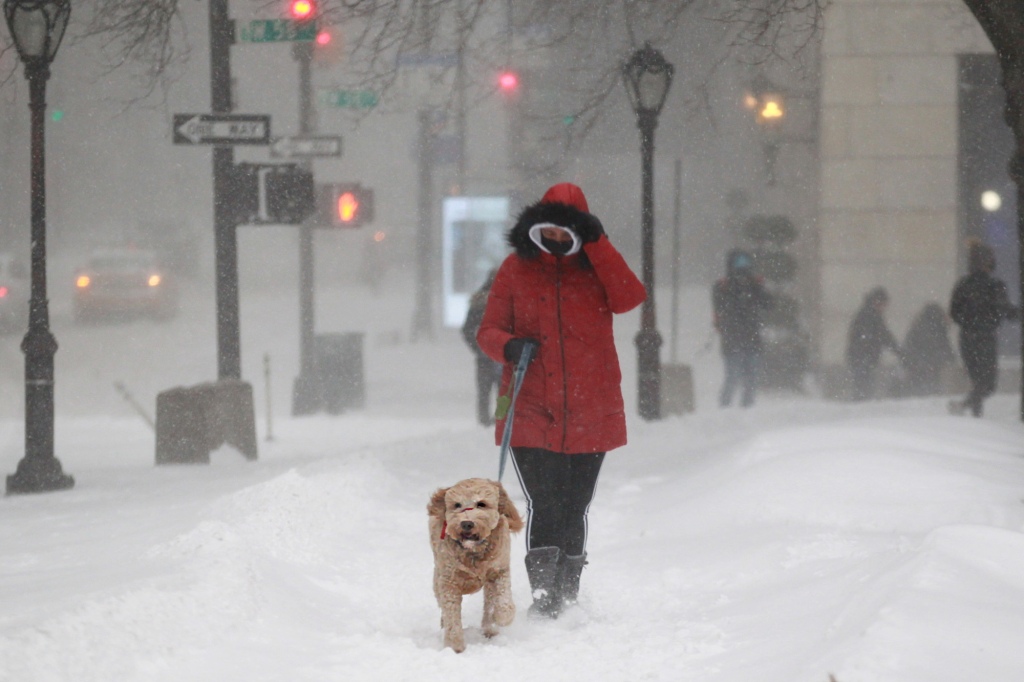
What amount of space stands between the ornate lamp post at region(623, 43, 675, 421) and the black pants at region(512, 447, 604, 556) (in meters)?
7.06

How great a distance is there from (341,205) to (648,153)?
4.03m

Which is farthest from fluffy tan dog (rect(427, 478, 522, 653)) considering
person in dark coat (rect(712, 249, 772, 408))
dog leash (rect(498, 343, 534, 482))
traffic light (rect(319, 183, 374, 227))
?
person in dark coat (rect(712, 249, 772, 408))

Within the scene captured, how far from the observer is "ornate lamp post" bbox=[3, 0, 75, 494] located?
8.89 metres

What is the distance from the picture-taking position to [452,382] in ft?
73.4

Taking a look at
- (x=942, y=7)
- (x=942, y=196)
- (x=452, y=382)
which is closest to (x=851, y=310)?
(x=942, y=196)

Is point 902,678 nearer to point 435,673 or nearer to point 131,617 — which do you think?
point 435,673

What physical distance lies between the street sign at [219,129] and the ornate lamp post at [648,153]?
383cm

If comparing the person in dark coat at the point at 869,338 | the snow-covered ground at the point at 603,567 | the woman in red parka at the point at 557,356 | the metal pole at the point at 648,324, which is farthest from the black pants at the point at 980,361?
the woman in red parka at the point at 557,356

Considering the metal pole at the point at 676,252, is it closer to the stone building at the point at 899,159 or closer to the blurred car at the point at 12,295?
the stone building at the point at 899,159

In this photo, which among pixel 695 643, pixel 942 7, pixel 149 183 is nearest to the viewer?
pixel 695 643

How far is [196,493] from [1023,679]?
5.86m

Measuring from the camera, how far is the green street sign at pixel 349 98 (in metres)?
13.5

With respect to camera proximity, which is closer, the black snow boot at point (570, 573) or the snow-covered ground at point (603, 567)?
the snow-covered ground at point (603, 567)

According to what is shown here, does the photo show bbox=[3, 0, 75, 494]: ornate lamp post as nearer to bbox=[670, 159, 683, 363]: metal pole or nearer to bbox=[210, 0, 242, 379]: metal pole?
bbox=[210, 0, 242, 379]: metal pole
